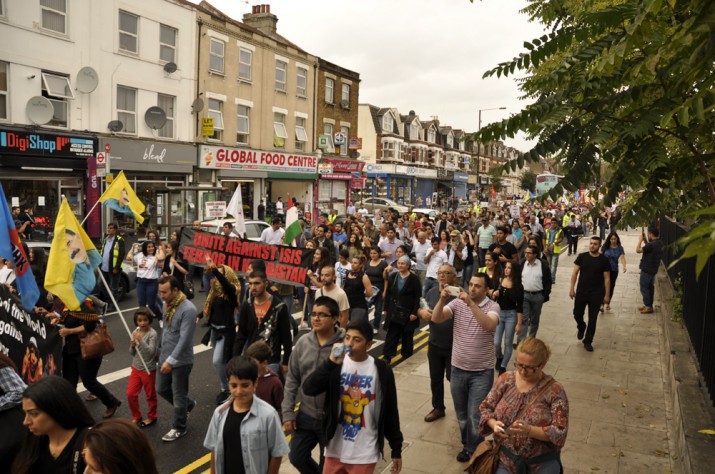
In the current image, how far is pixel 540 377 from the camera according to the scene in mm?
4246

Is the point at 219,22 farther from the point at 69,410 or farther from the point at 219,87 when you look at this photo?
the point at 69,410

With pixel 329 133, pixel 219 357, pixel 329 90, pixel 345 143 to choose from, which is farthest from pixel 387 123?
pixel 219 357

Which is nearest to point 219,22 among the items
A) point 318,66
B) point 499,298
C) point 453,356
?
point 318,66

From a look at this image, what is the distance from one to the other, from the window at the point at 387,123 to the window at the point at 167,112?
33.8 metres

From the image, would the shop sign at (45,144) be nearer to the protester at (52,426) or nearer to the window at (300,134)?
the window at (300,134)

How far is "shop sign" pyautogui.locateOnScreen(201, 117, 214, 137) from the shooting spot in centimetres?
2670

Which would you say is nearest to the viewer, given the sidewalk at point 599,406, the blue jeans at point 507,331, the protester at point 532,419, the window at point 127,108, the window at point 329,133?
the protester at point 532,419

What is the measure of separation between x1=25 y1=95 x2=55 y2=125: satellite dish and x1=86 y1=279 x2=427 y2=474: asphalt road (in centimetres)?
1147

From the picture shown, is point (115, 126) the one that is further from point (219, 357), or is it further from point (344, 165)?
point (344, 165)

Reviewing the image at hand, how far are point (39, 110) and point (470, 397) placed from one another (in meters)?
19.3

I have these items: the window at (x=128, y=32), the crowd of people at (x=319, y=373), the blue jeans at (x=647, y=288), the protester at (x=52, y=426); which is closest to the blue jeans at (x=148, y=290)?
the crowd of people at (x=319, y=373)

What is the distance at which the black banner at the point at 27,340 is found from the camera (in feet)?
16.2

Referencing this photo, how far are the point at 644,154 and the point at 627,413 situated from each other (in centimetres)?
451

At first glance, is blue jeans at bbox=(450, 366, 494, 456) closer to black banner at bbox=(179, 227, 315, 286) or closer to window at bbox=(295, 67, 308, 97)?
black banner at bbox=(179, 227, 315, 286)
